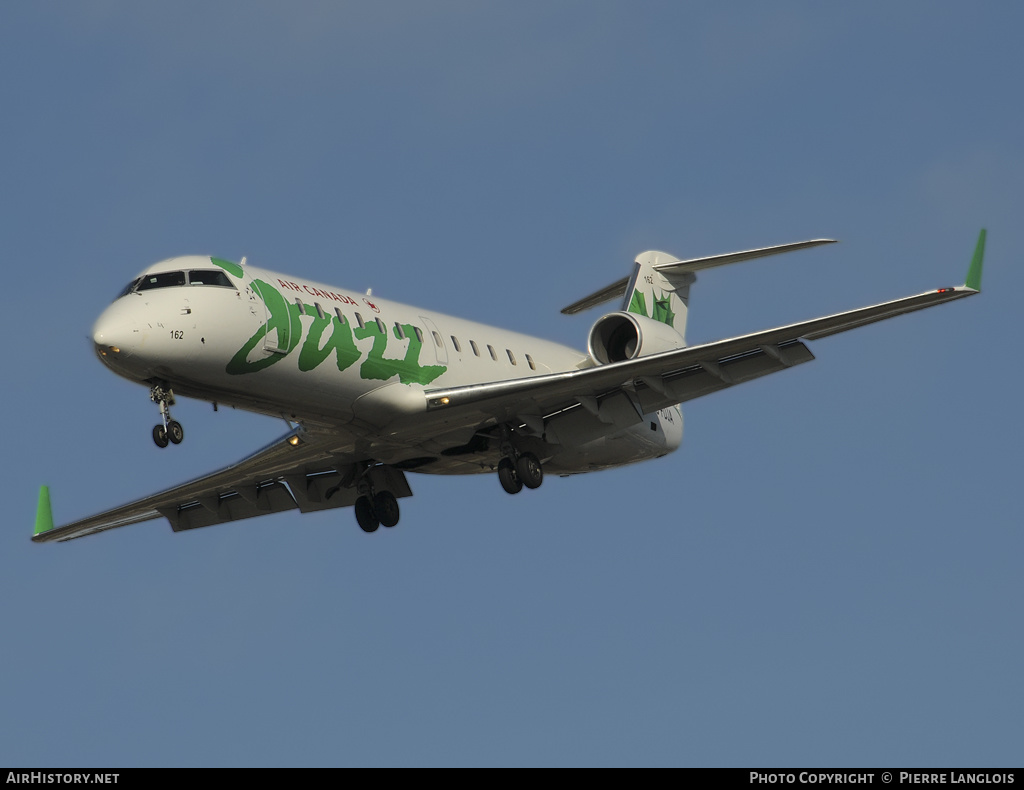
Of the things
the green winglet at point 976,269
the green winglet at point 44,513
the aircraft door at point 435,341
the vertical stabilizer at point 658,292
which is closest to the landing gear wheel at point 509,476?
the aircraft door at point 435,341

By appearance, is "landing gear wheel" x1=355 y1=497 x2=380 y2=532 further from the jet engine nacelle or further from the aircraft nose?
the aircraft nose

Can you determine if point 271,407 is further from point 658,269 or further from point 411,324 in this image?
point 658,269

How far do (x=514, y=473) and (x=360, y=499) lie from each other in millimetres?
3094

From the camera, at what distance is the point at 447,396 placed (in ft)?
79.7

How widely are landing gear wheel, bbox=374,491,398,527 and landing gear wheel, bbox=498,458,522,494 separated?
7.84ft

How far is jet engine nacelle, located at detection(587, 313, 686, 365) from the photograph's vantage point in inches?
1086

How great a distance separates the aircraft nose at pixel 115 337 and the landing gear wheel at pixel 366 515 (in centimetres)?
678

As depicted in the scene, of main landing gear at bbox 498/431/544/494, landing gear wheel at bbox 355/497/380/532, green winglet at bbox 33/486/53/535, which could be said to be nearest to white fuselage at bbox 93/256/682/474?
main landing gear at bbox 498/431/544/494

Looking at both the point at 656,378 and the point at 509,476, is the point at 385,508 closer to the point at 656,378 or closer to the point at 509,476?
the point at 509,476

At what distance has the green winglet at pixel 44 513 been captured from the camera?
30.0 m

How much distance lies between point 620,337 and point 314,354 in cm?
666

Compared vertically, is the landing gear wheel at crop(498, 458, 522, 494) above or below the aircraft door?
below
